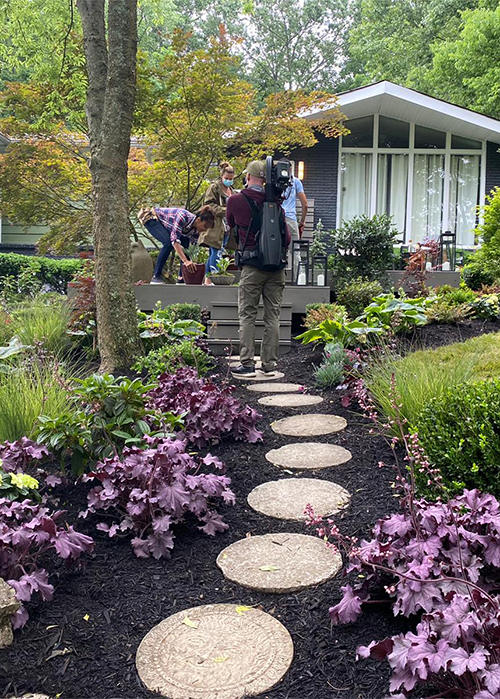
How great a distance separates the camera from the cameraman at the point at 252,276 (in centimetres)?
536

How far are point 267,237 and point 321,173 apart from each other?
29.4 ft

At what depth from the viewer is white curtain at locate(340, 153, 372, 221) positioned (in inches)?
547

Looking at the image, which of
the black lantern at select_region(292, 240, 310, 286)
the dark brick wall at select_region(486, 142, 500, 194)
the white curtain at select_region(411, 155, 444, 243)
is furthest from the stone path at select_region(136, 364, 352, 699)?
the dark brick wall at select_region(486, 142, 500, 194)

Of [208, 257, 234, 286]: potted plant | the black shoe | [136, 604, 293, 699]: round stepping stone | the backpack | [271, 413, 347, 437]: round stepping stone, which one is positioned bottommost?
[136, 604, 293, 699]: round stepping stone

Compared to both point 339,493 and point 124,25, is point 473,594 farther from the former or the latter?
point 124,25

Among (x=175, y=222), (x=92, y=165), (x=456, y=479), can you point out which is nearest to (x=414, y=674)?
(x=456, y=479)

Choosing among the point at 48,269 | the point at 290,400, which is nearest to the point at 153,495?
the point at 290,400

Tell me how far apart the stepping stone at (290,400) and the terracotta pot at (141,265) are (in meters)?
3.72

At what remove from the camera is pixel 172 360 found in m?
4.80

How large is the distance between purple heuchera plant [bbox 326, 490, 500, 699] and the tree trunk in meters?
3.39

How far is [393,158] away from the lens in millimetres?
14062

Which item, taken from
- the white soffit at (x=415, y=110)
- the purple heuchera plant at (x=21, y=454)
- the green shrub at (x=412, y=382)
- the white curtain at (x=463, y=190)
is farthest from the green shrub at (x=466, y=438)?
the white curtain at (x=463, y=190)

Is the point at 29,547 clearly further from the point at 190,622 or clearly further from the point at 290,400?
the point at 290,400

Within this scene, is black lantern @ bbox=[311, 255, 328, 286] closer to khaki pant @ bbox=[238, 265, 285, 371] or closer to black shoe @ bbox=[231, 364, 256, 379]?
khaki pant @ bbox=[238, 265, 285, 371]
